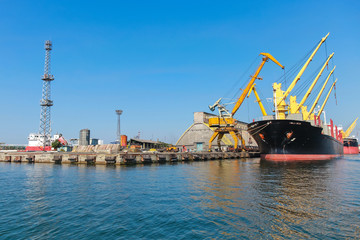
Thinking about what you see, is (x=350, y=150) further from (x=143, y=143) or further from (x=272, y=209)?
(x=272, y=209)

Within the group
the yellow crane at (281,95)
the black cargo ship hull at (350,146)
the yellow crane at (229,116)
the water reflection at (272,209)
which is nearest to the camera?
the water reflection at (272,209)

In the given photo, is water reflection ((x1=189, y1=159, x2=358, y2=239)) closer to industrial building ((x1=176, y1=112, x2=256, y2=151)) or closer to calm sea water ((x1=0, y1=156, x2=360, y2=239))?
calm sea water ((x1=0, y1=156, x2=360, y2=239))

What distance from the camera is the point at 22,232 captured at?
10.4 m

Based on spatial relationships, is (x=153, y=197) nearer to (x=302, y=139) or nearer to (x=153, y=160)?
(x=153, y=160)

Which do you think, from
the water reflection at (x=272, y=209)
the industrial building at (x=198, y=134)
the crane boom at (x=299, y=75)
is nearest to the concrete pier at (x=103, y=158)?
the water reflection at (x=272, y=209)

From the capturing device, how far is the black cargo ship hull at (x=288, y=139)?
51.5 meters

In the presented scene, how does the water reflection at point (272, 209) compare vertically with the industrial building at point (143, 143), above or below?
below

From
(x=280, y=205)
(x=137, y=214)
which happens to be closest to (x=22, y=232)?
(x=137, y=214)

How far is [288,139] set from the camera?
172 ft

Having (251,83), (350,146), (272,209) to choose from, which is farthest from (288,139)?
(350,146)

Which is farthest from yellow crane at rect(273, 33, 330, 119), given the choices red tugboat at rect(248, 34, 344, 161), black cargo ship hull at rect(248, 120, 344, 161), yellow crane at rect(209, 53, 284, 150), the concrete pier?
the concrete pier

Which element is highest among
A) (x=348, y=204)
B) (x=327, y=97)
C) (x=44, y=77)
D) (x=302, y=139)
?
(x=44, y=77)

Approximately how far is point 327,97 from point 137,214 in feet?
340

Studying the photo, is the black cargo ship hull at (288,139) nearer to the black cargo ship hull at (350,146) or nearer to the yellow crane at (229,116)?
the yellow crane at (229,116)
